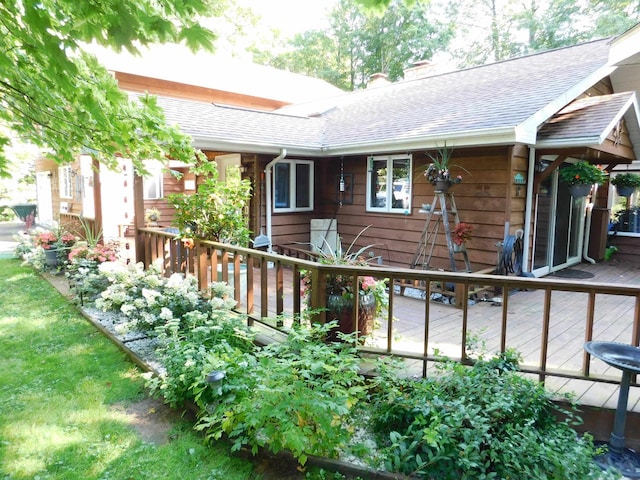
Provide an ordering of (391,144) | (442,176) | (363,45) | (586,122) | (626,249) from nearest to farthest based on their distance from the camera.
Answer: (586,122)
(442,176)
(391,144)
(626,249)
(363,45)

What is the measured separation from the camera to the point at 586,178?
247 inches

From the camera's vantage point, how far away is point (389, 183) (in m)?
7.63

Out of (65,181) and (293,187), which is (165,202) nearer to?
(65,181)

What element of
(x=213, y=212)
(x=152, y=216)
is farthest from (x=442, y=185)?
(x=152, y=216)

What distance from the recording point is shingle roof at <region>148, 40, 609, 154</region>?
A: 19.0 ft

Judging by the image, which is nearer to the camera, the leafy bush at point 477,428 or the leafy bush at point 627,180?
the leafy bush at point 477,428

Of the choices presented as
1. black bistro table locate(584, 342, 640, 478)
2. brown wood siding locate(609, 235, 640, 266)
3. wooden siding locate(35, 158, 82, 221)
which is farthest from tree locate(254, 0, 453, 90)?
black bistro table locate(584, 342, 640, 478)

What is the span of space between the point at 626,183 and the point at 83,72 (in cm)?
905

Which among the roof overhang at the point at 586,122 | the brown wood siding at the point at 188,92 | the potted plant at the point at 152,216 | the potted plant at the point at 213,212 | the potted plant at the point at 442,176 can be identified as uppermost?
the brown wood siding at the point at 188,92

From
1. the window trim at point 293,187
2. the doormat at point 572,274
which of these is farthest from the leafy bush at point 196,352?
the doormat at point 572,274

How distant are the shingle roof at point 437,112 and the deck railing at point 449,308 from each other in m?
2.12

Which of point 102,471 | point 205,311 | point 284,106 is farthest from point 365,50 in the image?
point 102,471

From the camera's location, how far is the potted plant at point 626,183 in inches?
313

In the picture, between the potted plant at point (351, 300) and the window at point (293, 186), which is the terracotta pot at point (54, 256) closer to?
the window at point (293, 186)
